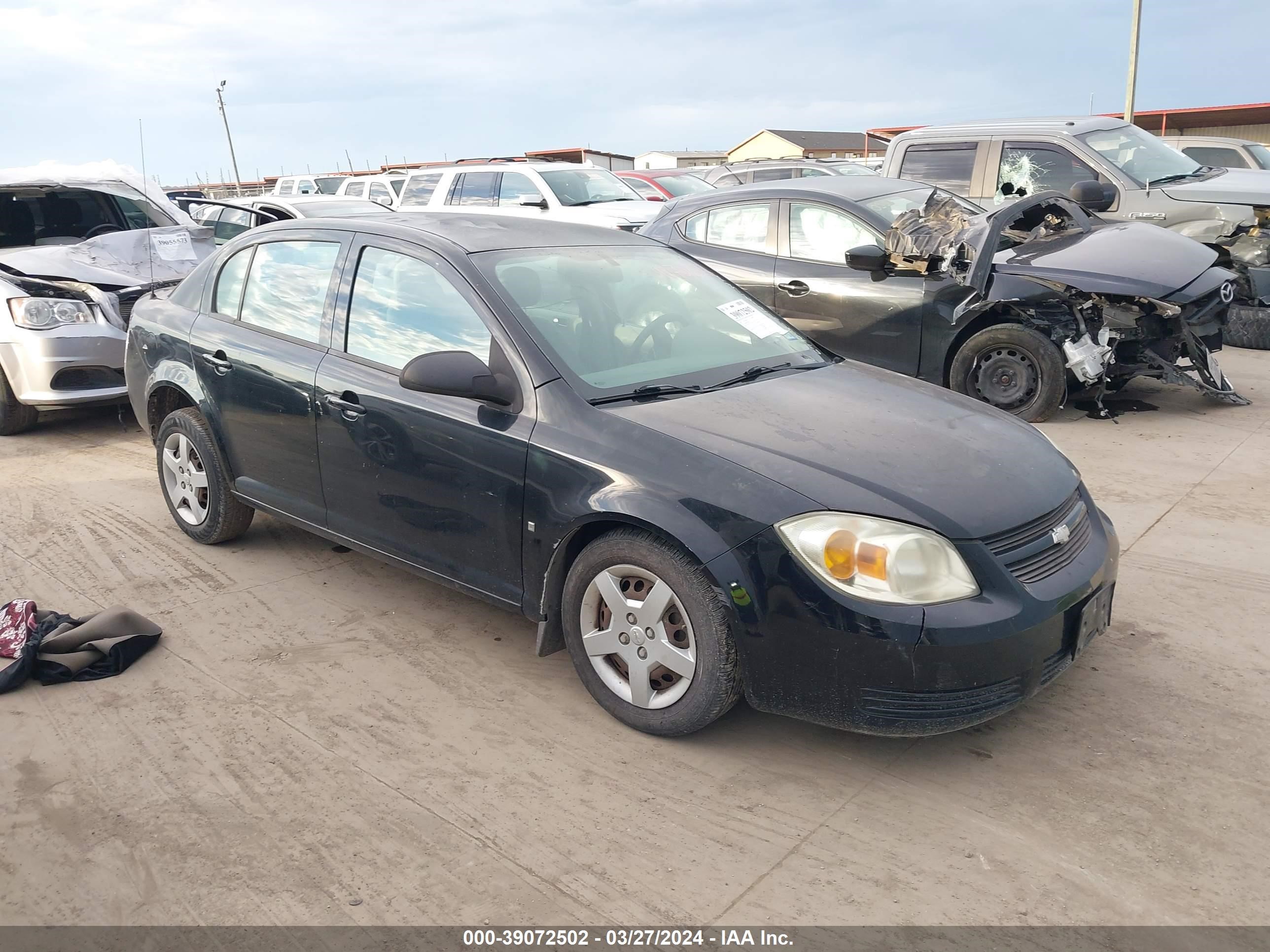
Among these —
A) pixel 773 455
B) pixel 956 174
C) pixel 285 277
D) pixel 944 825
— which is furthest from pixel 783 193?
pixel 944 825

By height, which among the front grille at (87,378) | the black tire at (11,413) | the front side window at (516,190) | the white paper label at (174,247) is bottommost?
the black tire at (11,413)

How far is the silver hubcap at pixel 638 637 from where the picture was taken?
316 cm

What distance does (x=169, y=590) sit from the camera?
466 centimetres

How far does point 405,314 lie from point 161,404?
2.02 metres

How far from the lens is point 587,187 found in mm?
13883

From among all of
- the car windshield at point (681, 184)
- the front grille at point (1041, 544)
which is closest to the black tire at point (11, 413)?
the front grille at point (1041, 544)

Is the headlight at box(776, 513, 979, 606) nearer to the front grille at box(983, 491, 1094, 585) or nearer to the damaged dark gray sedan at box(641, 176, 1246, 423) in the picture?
the front grille at box(983, 491, 1094, 585)

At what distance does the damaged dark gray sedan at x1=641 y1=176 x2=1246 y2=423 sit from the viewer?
6637 mm

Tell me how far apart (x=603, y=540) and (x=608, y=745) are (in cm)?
67

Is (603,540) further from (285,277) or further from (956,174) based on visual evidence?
(956,174)

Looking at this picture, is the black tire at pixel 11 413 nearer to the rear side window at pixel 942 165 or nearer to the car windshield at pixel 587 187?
the car windshield at pixel 587 187

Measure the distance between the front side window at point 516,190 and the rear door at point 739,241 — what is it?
19.8 ft

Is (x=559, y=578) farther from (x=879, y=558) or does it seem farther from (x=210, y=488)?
(x=210, y=488)

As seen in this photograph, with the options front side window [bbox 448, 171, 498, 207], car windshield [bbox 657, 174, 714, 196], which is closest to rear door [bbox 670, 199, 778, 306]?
front side window [bbox 448, 171, 498, 207]
